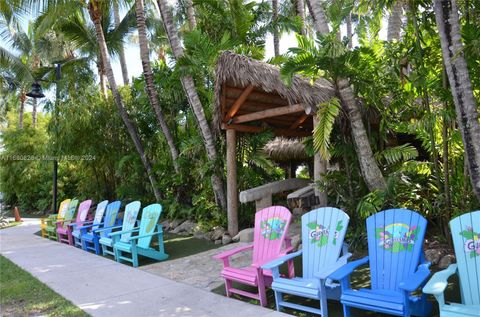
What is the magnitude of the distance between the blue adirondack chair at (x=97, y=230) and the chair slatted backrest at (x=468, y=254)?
6525 mm

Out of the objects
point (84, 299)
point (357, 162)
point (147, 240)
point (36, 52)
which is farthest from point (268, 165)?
point (36, 52)

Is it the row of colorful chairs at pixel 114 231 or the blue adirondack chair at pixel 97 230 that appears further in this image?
the blue adirondack chair at pixel 97 230

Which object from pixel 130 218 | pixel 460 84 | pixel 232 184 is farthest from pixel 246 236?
pixel 460 84

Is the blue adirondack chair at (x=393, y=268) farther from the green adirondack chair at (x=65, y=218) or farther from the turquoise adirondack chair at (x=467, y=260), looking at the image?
the green adirondack chair at (x=65, y=218)

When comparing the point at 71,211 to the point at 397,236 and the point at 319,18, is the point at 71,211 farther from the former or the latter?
the point at 397,236

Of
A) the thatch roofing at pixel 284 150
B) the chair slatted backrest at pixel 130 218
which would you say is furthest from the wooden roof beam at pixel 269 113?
the thatch roofing at pixel 284 150

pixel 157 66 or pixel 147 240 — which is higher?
pixel 157 66

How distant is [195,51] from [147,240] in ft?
13.4

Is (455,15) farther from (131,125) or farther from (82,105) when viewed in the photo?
(82,105)

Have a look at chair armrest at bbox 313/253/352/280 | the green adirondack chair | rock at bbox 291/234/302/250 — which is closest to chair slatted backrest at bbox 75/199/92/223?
the green adirondack chair

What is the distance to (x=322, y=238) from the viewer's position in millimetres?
4613

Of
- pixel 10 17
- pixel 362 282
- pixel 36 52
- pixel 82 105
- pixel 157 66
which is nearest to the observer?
pixel 362 282

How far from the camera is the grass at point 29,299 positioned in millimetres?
4629

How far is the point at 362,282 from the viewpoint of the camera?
5059 millimetres
